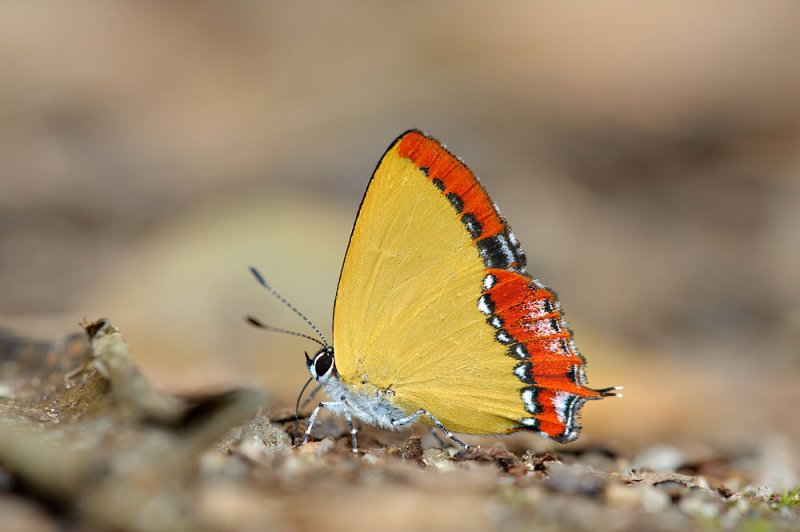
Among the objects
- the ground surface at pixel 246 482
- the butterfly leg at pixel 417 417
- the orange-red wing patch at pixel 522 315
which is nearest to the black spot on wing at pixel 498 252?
the orange-red wing patch at pixel 522 315

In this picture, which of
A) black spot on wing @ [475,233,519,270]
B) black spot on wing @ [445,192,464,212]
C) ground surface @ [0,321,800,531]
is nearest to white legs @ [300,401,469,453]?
ground surface @ [0,321,800,531]

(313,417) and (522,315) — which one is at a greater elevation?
(522,315)

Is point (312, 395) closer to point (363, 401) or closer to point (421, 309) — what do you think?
point (363, 401)

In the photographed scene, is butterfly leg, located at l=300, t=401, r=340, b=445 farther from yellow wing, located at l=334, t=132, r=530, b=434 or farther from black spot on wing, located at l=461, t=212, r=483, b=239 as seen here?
black spot on wing, located at l=461, t=212, r=483, b=239

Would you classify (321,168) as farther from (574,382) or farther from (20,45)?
(574,382)

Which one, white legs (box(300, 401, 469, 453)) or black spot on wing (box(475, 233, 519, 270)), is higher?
black spot on wing (box(475, 233, 519, 270))

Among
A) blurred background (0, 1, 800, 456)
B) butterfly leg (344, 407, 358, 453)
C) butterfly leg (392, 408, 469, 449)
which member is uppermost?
blurred background (0, 1, 800, 456)

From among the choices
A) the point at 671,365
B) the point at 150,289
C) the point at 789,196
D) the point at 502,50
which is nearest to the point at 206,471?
the point at 150,289

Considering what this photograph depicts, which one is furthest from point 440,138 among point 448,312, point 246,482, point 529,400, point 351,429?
point 246,482
